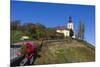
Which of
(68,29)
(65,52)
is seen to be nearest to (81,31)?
(68,29)

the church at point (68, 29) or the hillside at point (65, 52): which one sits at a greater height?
the church at point (68, 29)

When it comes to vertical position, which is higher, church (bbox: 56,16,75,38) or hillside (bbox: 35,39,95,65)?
church (bbox: 56,16,75,38)

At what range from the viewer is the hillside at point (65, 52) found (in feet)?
6.64

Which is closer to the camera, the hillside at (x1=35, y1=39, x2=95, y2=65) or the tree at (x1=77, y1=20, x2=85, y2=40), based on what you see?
the hillside at (x1=35, y1=39, x2=95, y2=65)

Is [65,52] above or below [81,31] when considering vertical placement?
below

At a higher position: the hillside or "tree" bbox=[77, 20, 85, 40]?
"tree" bbox=[77, 20, 85, 40]

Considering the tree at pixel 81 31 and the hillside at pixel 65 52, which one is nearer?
the hillside at pixel 65 52

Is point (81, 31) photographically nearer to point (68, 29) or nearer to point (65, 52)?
point (68, 29)

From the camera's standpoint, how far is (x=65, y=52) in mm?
2092

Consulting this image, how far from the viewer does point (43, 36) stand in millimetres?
2018

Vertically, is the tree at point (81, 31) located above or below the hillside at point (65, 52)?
above

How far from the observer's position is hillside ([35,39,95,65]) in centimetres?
202

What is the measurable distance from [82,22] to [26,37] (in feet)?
1.93
